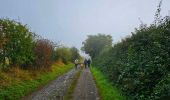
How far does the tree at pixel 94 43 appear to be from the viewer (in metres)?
92.6

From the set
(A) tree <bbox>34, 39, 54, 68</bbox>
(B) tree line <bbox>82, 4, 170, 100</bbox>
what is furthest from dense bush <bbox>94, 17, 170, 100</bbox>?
(A) tree <bbox>34, 39, 54, 68</bbox>

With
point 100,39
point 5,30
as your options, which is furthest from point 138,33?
point 100,39

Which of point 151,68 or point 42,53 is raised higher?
point 42,53

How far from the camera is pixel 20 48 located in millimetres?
29547

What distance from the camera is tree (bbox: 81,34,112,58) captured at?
9262cm

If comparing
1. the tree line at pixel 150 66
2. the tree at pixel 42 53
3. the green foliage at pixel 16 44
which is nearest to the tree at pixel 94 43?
the tree at pixel 42 53

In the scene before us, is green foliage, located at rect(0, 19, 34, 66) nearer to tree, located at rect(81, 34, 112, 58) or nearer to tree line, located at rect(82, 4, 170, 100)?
tree line, located at rect(82, 4, 170, 100)

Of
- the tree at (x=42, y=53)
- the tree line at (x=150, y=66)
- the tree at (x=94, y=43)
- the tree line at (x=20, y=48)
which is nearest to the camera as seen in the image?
the tree line at (x=150, y=66)

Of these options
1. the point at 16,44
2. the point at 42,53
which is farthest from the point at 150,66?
the point at 42,53

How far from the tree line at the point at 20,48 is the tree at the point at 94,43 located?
55.2 meters

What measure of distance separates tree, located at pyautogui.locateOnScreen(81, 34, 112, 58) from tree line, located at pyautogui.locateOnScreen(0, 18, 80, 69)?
55220mm

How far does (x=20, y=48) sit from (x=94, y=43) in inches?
2578

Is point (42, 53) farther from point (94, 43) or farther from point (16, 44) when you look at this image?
point (94, 43)

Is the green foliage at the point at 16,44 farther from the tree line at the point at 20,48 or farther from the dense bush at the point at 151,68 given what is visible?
the dense bush at the point at 151,68
